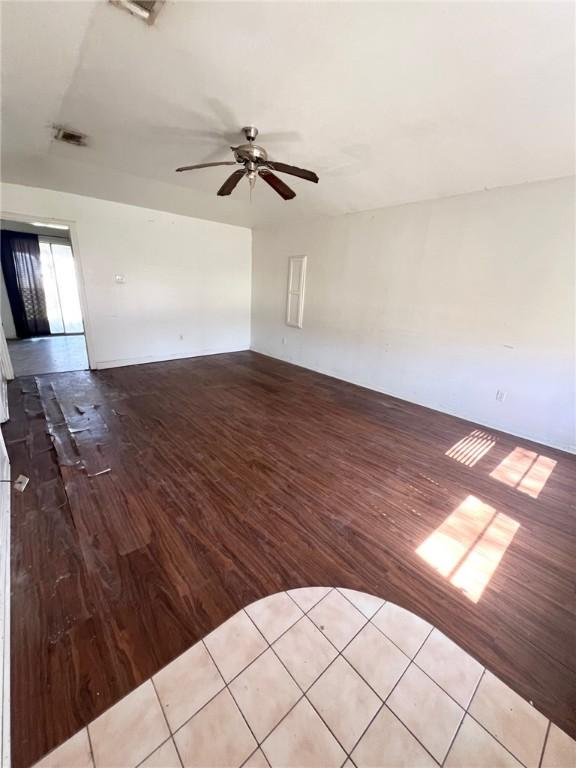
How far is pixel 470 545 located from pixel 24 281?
30.2 ft

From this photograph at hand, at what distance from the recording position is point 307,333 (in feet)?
18.4

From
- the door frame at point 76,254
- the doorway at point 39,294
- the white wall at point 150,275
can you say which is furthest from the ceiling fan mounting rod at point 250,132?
the doorway at point 39,294

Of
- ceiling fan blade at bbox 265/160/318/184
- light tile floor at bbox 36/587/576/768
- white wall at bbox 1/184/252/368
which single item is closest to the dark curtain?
white wall at bbox 1/184/252/368

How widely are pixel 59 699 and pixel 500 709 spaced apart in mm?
1667

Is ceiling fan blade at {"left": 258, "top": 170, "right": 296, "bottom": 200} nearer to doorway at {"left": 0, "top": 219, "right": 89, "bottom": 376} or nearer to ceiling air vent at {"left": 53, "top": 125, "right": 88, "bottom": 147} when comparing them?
ceiling air vent at {"left": 53, "top": 125, "right": 88, "bottom": 147}

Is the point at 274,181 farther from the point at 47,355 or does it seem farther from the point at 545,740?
the point at 47,355

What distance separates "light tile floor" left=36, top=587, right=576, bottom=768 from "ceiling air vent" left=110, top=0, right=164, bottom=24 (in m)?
3.25

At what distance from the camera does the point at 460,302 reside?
11.8ft

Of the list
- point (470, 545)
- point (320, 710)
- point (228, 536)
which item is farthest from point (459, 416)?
point (320, 710)

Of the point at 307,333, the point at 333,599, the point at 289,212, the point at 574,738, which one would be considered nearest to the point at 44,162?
the point at 289,212

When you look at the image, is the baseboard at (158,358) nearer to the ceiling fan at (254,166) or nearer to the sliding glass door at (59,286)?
the sliding glass door at (59,286)

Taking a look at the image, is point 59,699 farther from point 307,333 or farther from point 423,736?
point 307,333

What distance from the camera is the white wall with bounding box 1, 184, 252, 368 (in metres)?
4.45

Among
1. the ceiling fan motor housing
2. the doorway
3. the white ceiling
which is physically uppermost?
the white ceiling
